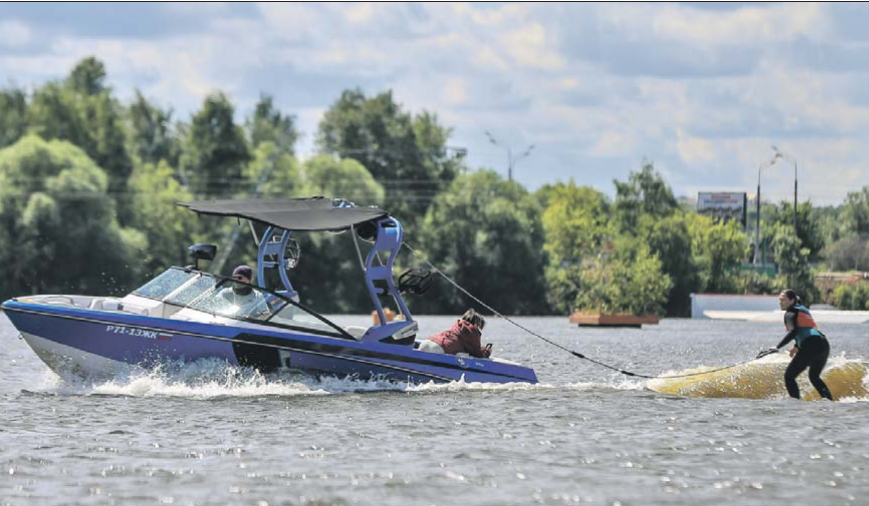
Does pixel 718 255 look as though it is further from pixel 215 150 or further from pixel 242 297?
pixel 242 297

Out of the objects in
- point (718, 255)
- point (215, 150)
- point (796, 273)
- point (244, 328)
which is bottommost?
point (244, 328)

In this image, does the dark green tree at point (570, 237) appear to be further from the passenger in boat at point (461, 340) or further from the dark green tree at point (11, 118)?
the passenger in boat at point (461, 340)

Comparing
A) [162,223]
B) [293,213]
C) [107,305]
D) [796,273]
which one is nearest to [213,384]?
[107,305]

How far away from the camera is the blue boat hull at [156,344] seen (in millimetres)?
25469

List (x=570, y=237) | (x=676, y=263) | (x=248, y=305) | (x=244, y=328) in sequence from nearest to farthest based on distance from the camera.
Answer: (x=244, y=328)
(x=248, y=305)
(x=676, y=263)
(x=570, y=237)

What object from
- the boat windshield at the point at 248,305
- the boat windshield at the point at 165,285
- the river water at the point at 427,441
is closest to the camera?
the river water at the point at 427,441

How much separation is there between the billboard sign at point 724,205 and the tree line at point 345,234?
11.3 ft

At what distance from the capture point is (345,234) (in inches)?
4213

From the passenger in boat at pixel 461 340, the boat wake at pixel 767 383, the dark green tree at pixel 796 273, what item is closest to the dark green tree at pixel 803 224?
the dark green tree at pixel 796 273

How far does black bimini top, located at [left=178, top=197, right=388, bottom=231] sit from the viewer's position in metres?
26.6

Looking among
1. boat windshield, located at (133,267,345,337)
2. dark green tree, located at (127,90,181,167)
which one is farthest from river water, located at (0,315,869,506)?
dark green tree, located at (127,90,181,167)

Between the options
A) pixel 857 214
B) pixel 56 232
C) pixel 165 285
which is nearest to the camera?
pixel 165 285

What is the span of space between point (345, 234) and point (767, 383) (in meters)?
79.7

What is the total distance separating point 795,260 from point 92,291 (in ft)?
189
